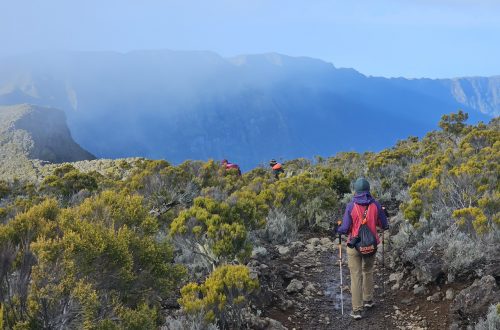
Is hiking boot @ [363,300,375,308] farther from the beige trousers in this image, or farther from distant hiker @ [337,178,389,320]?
the beige trousers

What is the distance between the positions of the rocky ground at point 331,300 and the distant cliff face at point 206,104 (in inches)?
3611

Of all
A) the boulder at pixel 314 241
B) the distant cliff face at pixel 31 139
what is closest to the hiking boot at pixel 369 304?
the boulder at pixel 314 241

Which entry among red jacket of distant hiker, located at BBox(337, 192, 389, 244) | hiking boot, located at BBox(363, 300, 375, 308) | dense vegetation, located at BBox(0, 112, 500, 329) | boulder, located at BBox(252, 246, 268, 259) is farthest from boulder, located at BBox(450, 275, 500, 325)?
boulder, located at BBox(252, 246, 268, 259)

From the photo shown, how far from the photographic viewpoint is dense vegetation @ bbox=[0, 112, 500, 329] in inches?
148

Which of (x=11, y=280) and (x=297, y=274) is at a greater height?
(x=11, y=280)

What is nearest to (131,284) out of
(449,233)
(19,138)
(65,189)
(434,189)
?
(449,233)

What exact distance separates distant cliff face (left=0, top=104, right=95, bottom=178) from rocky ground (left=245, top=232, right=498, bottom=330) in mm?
31300

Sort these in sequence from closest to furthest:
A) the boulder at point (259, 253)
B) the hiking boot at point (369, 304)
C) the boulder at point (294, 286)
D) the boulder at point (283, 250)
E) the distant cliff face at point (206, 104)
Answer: the hiking boot at point (369, 304)
the boulder at point (294, 286)
the boulder at point (259, 253)
the boulder at point (283, 250)
the distant cliff face at point (206, 104)

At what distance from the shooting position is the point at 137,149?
108m

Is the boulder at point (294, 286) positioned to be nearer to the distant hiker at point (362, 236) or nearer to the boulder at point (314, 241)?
the distant hiker at point (362, 236)

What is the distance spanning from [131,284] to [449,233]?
5329 mm

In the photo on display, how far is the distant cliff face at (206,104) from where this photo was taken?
105 meters

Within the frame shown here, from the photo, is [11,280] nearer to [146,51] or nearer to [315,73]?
[146,51]

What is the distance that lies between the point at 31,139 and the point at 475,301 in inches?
1986
